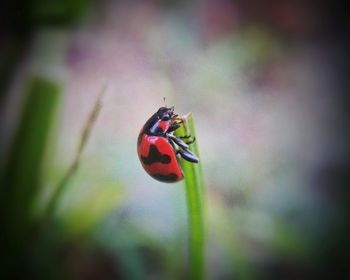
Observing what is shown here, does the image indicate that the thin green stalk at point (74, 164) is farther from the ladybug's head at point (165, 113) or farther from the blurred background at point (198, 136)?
the ladybug's head at point (165, 113)

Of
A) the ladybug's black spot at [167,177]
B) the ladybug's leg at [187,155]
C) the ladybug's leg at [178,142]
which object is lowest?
the ladybug's black spot at [167,177]

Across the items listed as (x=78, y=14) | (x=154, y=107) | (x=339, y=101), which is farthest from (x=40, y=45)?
(x=339, y=101)

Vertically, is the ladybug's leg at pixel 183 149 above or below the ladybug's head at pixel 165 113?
below

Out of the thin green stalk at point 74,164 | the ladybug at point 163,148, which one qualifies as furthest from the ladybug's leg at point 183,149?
the thin green stalk at point 74,164

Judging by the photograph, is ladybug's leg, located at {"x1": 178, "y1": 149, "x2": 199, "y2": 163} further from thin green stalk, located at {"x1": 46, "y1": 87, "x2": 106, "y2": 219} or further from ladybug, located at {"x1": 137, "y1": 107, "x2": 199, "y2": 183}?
thin green stalk, located at {"x1": 46, "y1": 87, "x2": 106, "y2": 219}

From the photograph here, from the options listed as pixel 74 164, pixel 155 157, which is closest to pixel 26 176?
pixel 74 164
